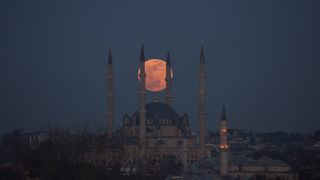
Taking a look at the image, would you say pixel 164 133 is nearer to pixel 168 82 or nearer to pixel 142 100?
pixel 168 82

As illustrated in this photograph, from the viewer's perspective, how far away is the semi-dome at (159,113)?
65688 mm

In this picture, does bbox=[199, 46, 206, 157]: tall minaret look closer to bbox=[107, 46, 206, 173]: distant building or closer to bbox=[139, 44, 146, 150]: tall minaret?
bbox=[107, 46, 206, 173]: distant building

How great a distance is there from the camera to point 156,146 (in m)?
64.3

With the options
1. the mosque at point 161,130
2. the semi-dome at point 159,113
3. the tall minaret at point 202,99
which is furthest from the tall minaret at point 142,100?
the semi-dome at point 159,113

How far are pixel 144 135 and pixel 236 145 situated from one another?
35.2 meters

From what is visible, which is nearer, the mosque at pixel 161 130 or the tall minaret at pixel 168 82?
the mosque at pixel 161 130

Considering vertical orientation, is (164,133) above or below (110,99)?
below

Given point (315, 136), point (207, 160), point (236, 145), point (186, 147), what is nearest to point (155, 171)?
point (207, 160)

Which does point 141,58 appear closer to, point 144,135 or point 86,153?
point 144,135

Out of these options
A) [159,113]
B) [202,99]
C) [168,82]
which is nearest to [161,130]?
[159,113]

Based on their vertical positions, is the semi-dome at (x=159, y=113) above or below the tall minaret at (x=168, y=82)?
below

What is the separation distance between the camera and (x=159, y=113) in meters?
65.9

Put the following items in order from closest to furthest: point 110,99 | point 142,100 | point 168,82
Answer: point 142,100 < point 110,99 < point 168,82

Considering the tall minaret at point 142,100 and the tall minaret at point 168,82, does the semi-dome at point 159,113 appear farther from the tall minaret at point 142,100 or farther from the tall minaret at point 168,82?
the tall minaret at point 142,100
